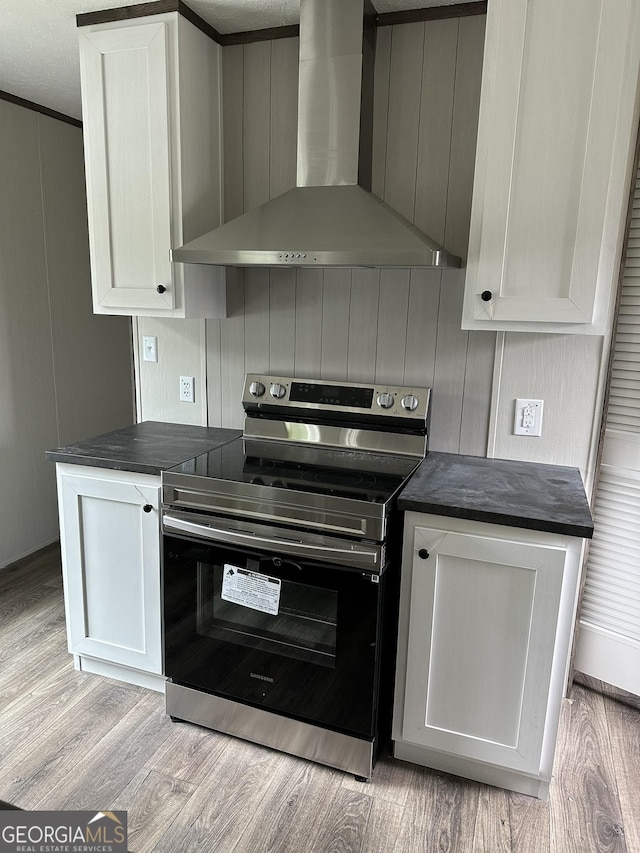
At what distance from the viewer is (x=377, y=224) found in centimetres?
Result: 185

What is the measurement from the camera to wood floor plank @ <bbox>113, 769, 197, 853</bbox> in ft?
5.58

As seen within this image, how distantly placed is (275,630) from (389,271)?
1.34 metres

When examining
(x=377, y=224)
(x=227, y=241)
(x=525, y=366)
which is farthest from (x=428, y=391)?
(x=227, y=241)

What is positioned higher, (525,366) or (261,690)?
(525,366)

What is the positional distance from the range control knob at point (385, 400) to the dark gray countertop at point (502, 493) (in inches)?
9.7

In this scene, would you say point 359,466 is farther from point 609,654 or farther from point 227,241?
point 609,654

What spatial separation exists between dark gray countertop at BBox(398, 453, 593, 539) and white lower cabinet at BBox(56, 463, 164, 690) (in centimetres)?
91

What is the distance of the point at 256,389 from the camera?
2.46 metres

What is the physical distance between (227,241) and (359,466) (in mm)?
877

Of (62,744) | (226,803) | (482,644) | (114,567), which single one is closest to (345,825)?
(226,803)

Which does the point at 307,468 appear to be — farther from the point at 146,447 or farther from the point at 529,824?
the point at 529,824

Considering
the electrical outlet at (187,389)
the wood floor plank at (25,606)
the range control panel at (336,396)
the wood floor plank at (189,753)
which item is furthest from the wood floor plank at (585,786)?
the wood floor plank at (25,606)

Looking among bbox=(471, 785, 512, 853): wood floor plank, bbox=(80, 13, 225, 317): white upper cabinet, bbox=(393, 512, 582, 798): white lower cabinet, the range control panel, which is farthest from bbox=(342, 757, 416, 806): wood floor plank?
bbox=(80, 13, 225, 317): white upper cabinet

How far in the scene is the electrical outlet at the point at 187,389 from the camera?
8.70 feet
